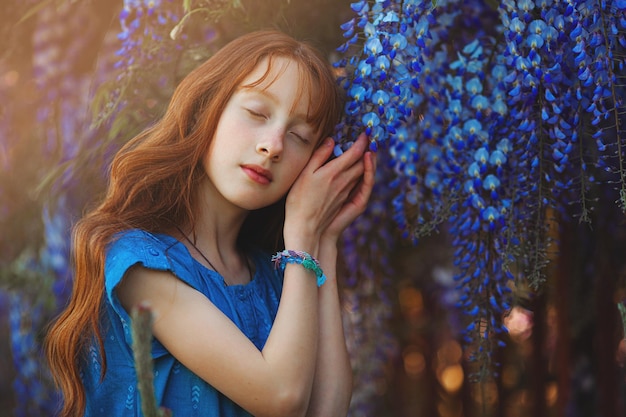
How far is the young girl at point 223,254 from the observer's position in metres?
1.30

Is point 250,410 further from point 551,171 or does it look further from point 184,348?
point 551,171

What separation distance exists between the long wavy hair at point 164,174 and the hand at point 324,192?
0.07 meters

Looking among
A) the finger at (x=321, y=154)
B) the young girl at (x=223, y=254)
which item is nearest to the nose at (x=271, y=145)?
the young girl at (x=223, y=254)

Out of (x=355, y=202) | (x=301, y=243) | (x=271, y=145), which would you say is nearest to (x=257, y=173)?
(x=271, y=145)

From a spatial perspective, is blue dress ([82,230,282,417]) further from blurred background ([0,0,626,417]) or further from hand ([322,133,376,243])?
blurred background ([0,0,626,417])

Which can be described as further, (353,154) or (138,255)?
(353,154)

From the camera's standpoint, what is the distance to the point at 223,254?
5.10 ft

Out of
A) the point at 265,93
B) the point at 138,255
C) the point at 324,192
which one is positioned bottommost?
the point at 138,255

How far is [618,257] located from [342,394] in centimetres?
120

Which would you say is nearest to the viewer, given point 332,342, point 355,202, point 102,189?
point 332,342

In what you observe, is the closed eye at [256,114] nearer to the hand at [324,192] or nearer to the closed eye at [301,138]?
the closed eye at [301,138]

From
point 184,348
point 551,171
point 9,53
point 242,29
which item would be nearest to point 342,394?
point 184,348

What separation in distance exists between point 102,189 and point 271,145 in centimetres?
69

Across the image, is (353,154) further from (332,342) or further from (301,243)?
(332,342)
